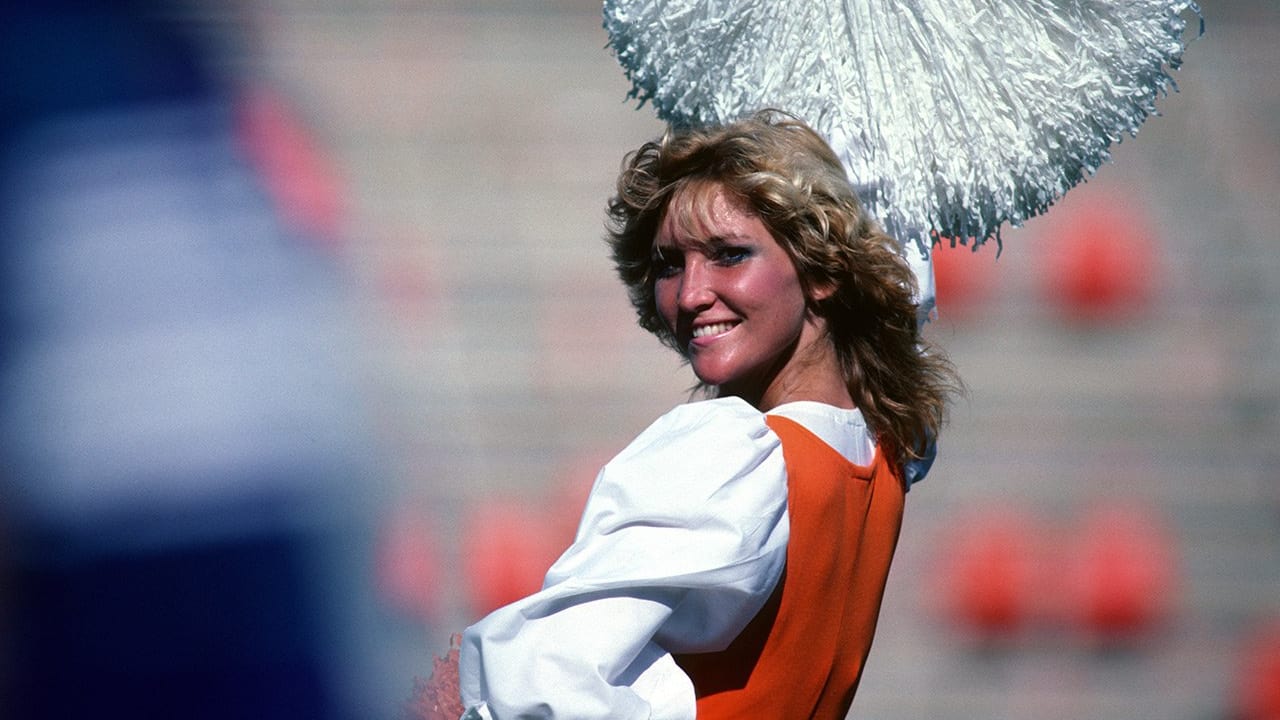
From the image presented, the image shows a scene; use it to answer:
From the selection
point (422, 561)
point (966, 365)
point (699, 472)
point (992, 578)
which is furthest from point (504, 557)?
point (699, 472)

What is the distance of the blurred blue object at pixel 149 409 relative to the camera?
2.45 feet

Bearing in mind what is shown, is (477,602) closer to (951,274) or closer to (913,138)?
(951,274)

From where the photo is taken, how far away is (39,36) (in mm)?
792

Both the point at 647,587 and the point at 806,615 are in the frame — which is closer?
the point at 647,587

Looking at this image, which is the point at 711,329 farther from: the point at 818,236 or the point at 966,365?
the point at 966,365

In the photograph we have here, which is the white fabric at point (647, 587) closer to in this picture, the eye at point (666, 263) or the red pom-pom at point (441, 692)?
the red pom-pom at point (441, 692)

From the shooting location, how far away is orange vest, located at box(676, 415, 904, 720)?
1552 mm

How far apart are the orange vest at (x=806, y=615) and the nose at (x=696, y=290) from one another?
175 millimetres

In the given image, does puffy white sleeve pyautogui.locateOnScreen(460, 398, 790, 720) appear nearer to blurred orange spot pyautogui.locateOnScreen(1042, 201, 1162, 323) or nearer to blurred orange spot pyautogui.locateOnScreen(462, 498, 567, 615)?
blurred orange spot pyautogui.locateOnScreen(462, 498, 567, 615)

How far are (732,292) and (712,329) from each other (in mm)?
59

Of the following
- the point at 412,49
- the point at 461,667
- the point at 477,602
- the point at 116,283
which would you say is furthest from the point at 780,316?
the point at 412,49

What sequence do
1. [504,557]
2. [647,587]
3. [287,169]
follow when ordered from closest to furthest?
1. [287,169]
2. [647,587]
3. [504,557]

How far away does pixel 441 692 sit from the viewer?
160cm

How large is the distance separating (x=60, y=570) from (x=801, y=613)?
0.99 meters
